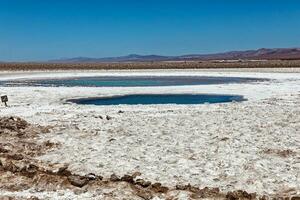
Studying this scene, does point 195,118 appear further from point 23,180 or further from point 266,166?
point 23,180

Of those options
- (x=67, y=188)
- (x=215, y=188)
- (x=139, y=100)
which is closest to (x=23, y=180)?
(x=67, y=188)

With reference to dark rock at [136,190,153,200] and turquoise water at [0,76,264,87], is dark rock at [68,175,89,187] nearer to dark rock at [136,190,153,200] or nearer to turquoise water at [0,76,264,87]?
dark rock at [136,190,153,200]

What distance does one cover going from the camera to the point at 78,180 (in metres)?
9.12

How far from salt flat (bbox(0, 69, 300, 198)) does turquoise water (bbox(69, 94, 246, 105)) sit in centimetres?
353

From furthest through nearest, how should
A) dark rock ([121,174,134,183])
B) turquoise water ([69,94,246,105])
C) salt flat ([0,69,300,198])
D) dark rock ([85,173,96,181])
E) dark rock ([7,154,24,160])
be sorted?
turquoise water ([69,94,246,105]) < dark rock ([7,154,24,160]) < salt flat ([0,69,300,198]) < dark rock ([85,173,96,181]) < dark rock ([121,174,134,183])

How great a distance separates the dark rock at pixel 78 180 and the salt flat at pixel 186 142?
1.69ft

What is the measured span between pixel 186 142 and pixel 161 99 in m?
13.4

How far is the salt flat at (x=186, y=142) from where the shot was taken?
9.46 metres

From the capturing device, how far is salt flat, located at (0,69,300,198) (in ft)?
31.0

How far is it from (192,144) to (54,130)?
4390 millimetres

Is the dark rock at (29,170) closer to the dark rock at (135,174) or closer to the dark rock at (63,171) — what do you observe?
the dark rock at (63,171)

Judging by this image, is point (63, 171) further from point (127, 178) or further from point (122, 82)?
point (122, 82)

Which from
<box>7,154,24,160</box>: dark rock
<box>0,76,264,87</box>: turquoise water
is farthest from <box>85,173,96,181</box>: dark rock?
<box>0,76,264,87</box>: turquoise water

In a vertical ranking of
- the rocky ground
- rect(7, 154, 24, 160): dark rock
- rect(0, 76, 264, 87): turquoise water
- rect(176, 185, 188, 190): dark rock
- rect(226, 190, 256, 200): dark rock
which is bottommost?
rect(0, 76, 264, 87): turquoise water
